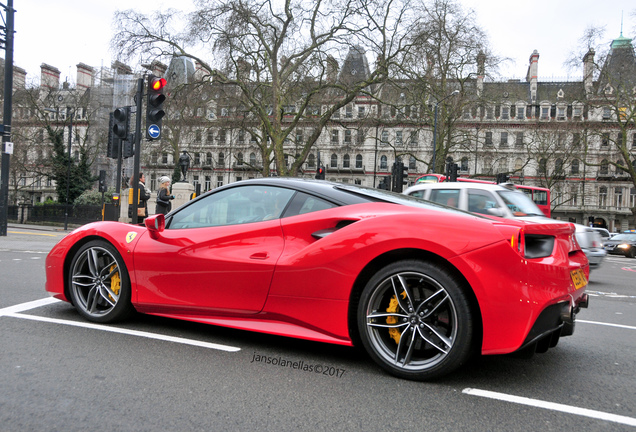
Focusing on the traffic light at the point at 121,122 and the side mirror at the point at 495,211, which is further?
the traffic light at the point at 121,122

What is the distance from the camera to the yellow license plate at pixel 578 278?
3.00 meters

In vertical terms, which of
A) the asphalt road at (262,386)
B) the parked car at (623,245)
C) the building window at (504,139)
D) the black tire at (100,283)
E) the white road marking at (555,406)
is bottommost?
the parked car at (623,245)

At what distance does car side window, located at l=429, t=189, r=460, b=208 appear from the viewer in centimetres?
992

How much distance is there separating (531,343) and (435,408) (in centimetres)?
64

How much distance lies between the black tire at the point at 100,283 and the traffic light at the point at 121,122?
259 inches

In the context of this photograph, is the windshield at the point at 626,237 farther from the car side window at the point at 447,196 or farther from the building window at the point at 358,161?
the building window at the point at 358,161

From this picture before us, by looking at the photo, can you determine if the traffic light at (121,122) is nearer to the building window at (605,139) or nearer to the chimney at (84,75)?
the building window at (605,139)

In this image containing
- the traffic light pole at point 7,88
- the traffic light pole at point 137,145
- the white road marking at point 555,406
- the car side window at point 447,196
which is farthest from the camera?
the traffic light pole at point 7,88

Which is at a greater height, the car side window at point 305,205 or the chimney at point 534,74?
the chimney at point 534,74

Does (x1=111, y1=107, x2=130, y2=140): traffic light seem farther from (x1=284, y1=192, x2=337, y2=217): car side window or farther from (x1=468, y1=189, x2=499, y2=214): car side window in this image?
(x1=284, y1=192, x2=337, y2=217): car side window

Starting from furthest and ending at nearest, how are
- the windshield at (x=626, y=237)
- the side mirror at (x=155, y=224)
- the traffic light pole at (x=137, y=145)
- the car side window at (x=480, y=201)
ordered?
the windshield at (x=626, y=237), the traffic light pole at (x=137, y=145), the car side window at (x=480, y=201), the side mirror at (x=155, y=224)

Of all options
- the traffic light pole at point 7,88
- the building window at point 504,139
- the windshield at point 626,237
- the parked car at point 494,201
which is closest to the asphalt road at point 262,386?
the parked car at point 494,201

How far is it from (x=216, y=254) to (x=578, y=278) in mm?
2319

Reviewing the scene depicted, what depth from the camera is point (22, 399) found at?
98.3 inches
